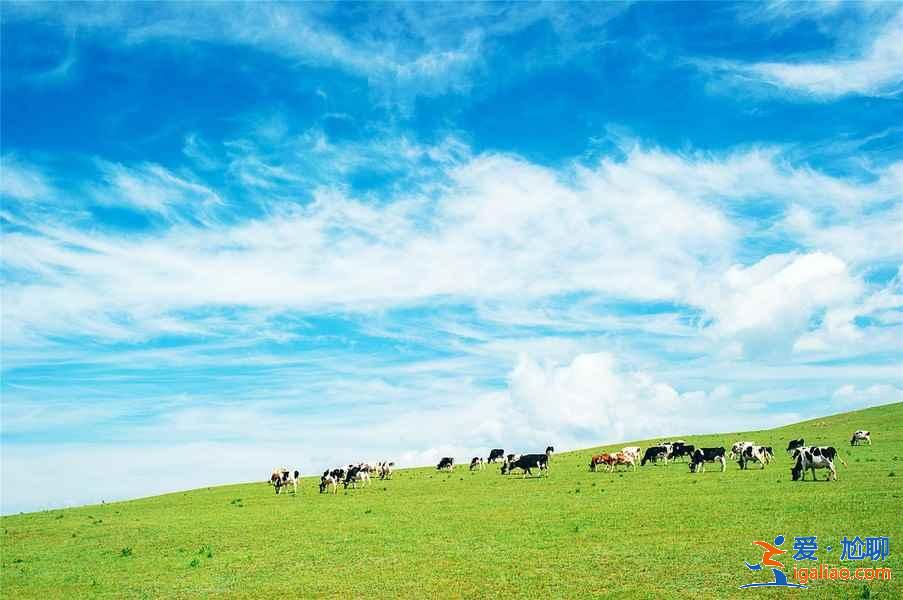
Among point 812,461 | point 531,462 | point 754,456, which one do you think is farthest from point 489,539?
point 754,456

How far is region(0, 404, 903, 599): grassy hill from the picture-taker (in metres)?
19.8

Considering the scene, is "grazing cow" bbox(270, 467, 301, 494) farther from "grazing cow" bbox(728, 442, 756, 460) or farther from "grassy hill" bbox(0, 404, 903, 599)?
"grazing cow" bbox(728, 442, 756, 460)

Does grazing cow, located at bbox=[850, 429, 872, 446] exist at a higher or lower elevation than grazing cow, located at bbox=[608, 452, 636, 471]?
higher

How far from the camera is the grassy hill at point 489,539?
1984 centimetres

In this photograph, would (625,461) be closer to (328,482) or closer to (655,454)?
(655,454)

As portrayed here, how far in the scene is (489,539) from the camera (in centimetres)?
2669

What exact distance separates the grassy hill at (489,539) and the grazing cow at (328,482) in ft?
15.2

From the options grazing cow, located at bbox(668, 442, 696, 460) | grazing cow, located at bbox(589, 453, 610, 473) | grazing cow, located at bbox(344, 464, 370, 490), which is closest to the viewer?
grazing cow, located at bbox(589, 453, 610, 473)

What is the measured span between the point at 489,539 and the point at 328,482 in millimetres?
30598

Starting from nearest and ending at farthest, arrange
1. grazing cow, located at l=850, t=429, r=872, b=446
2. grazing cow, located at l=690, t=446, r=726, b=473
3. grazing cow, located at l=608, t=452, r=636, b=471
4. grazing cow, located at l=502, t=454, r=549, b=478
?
grazing cow, located at l=690, t=446, r=726, b=473 < grazing cow, located at l=608, t=452, r=636, b=471 < grazing cow, located at l=502, t=454, r=549, b=478 < grazing cow, located at l=850, t=429, r=872, b=446

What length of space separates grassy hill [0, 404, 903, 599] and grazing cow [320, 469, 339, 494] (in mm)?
4626

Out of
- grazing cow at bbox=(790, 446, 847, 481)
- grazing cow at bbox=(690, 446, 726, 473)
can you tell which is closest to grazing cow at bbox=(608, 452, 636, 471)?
grazing cow at bbox=(690, 446, 726, 473)

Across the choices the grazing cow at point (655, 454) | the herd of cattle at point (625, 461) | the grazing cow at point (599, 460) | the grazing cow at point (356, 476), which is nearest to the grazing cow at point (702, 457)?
the herd of cattle at point (625, 461)

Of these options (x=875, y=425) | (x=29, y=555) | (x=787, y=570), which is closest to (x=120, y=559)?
(x=29, y=555)
